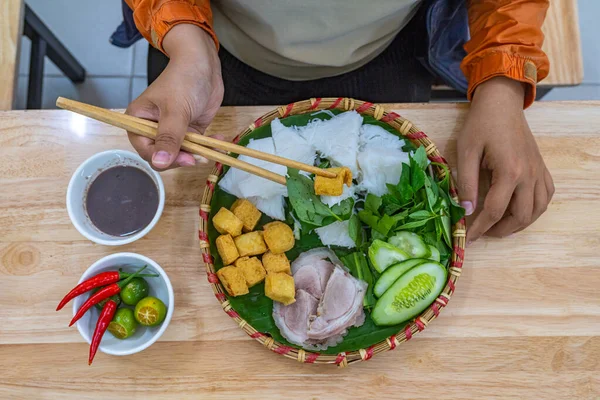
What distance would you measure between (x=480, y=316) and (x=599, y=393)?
36cm

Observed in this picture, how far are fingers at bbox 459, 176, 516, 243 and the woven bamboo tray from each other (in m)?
0.07

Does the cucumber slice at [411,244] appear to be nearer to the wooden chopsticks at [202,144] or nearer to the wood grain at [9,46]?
the wooden chopsticks at [202,144]

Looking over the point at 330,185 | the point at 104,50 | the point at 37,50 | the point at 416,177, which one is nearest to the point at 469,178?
the point at 416,177

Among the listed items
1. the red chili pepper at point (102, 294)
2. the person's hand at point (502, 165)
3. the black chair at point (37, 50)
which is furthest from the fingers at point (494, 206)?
the black chair at point (37, 50)

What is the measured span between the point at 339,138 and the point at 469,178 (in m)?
0.38

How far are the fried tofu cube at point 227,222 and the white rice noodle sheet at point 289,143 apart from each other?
0.72 ft

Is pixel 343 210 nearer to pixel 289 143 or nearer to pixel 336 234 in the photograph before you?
pixel 336 234

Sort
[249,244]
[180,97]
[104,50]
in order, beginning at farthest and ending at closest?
1. [104,50]
2. [249,244]
3. [180,97]

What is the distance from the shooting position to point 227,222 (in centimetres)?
121

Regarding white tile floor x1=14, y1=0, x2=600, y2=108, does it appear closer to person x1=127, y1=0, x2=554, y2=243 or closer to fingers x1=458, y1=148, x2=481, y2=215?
person x1=127, y1=0, x2=554, y2=243

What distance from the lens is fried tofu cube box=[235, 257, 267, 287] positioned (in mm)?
1210

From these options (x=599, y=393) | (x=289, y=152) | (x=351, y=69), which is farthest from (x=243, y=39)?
(x=599, y=393)

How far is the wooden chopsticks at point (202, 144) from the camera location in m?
1.04

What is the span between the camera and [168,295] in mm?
1179
